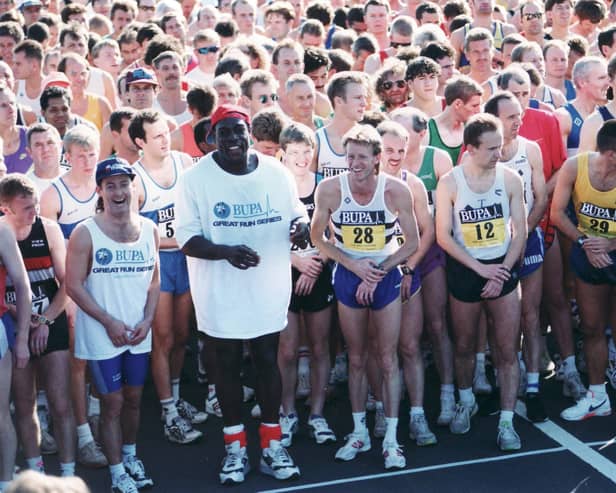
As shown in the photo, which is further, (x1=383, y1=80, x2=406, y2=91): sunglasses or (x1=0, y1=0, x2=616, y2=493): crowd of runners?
(x1=383, y1=80, x2=406, y2=91): sunglasses

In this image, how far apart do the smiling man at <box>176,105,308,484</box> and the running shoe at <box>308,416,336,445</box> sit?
50 centimetres

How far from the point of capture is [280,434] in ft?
20.6

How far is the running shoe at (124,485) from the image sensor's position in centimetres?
589

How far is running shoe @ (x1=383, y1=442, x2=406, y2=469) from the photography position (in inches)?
244

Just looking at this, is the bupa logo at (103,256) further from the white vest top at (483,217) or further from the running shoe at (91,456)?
the white vest top at (483,217)

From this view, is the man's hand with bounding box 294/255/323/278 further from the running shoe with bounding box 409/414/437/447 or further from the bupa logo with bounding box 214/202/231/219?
the running shoe with bounding box 409/414/437/447

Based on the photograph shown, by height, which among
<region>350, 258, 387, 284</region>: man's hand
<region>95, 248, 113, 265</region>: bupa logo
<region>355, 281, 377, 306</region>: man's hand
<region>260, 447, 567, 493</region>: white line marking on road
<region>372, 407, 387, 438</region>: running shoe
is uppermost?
<region>95, 248, 113, 265</region>: bupa logo

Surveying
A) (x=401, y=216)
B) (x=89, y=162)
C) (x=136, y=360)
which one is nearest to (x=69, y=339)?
(x=136, y=360)

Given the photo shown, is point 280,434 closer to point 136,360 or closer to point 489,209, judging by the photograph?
point 136,360

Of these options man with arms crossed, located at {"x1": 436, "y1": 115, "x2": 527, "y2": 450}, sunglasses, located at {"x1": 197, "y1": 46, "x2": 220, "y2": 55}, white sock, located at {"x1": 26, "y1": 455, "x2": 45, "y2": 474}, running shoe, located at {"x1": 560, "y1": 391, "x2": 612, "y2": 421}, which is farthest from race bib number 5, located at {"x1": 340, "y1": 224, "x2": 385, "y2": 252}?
sunglasses, located at {"x1": 197, "y1": 46, "x2": 220, "y2": 55}

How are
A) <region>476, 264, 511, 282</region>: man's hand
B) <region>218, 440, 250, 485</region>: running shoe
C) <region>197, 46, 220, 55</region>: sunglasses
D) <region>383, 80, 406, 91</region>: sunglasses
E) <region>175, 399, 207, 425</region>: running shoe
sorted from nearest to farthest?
<region>218, 440, 250, 485</region>: running shoe → <region>476, 264, 511, 282</region>: man's hand → <region>175, 399, 207, 425</region>: running shoe → <region>383, 80, 406, 91</region>: sunglasses → <region>197, 46, 220, 55</region>: sunglasses

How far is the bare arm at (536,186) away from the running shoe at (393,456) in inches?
67.0

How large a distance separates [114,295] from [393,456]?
1.86m

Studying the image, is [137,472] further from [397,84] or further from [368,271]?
[397,84]
